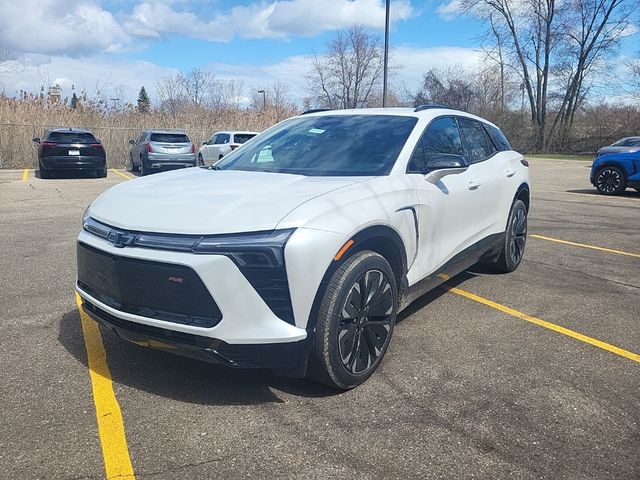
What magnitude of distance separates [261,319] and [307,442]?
651 mm

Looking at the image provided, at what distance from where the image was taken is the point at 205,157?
64.6 feet

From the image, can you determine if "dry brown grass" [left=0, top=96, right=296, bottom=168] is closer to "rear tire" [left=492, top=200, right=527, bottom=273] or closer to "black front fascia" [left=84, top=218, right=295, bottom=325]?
"rear tire" [left=492, top=200, right=527, bottom=273]

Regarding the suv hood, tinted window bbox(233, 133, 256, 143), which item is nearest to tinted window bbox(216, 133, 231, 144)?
tinted window bbox(233, 133, 256, 143)

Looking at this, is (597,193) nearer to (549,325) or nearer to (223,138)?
(223,138)

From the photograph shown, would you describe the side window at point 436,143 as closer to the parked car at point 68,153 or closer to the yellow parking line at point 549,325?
the yellow parking line at point 549,325

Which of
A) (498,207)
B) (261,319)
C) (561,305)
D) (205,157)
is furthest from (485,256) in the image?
(205,157)

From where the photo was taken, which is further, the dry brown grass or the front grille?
the dry brown grass

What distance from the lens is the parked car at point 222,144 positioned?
18.1 meters

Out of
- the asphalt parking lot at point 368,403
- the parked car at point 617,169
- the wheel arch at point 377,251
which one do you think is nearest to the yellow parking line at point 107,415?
the asphalt parking lot at point 368,403

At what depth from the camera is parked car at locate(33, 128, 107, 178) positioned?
16781 mm

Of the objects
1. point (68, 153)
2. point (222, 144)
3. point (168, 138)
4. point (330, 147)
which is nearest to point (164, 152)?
point (168, 138)

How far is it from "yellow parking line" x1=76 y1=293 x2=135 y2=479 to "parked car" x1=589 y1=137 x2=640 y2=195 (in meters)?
13.9

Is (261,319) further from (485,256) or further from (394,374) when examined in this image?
(485,256)

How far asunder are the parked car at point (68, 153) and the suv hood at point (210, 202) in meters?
14.8
